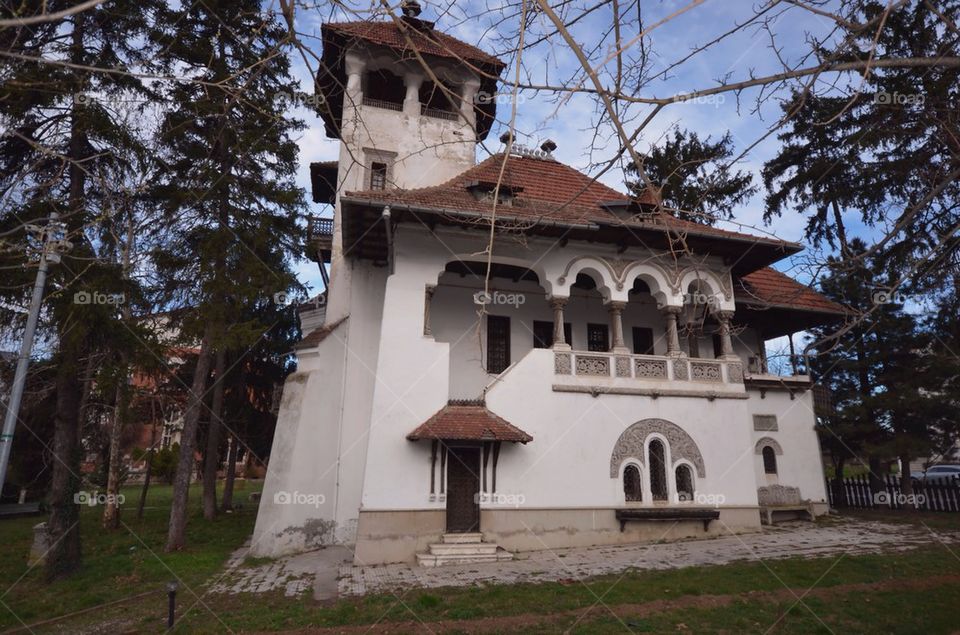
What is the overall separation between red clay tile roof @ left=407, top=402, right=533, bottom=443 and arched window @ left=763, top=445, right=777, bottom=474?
7867 mm

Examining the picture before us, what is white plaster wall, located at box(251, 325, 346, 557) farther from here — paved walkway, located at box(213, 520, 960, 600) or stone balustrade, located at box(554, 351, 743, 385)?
stone balustrade, located at box(554, 351, 743, 385)

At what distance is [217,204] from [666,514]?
13.2m

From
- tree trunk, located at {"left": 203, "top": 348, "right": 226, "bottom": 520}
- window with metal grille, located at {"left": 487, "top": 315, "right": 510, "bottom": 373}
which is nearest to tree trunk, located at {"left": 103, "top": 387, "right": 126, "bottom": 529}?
tree trunk, located at {"left": 203, "top": 348, "right": 226, "bottom": 520}

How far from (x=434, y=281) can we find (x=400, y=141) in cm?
633

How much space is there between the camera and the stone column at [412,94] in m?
17.0

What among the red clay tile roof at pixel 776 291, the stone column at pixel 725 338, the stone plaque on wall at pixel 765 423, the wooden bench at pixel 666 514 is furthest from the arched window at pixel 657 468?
the red clay tile roof at pixel 776 291

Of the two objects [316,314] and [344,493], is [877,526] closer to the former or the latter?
[344,493]

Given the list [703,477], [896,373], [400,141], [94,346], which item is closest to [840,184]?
[896,373]

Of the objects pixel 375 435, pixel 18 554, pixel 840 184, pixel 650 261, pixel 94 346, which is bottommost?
pixel 18 554

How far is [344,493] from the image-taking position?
12805 mm

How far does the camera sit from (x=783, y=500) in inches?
578

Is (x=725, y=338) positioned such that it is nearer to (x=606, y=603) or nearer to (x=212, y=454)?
(x=606, y=603)

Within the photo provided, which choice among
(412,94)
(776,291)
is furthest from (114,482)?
(776,291)

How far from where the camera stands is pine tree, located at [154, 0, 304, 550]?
12.8m
